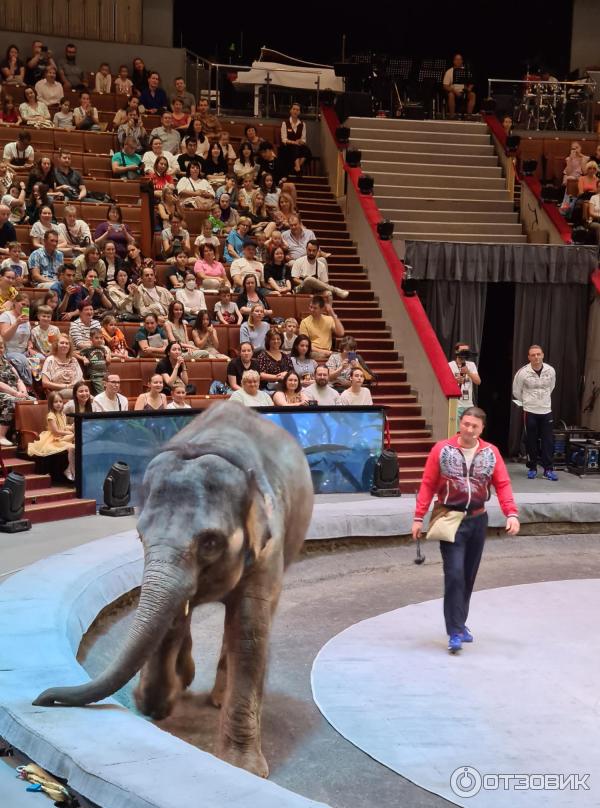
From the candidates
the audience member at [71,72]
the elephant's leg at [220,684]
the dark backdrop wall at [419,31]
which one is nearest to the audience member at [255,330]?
the elephant's leg at [220,684]

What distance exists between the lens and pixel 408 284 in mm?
16812

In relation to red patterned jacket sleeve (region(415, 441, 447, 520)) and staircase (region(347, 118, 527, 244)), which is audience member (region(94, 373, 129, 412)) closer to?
red patterned jacket sleeve (region(415, 441, 447, 520))

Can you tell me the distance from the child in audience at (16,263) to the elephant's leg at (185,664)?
8.11 m

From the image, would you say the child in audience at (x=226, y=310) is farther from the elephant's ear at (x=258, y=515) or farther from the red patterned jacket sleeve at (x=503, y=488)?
the elephant's ear at (x=258, y=515)

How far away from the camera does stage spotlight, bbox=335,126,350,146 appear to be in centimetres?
2069

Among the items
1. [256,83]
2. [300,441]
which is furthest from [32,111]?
[300,441]

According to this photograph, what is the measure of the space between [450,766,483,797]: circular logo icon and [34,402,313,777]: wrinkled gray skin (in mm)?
1056

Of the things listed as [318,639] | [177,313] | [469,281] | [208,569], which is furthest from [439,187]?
[208,569]

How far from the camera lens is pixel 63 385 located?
13.0 m

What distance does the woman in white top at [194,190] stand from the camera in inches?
731

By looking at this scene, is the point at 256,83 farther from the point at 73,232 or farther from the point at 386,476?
the point at 386,476

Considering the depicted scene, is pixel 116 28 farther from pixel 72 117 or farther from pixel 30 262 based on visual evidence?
pixel 30 262

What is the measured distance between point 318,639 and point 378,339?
9.20 meters

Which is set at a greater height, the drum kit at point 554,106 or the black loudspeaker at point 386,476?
the drum kit at point 554,106
